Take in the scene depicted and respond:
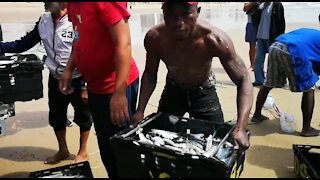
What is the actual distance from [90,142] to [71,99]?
36.3 inches

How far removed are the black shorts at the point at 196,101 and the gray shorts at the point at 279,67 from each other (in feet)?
6.10

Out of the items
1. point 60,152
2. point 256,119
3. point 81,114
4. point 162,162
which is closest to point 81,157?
point 60,152

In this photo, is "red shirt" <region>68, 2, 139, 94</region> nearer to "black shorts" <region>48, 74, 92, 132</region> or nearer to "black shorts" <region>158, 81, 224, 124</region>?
"black shorts" <region>158, 81, 224, 124</region>

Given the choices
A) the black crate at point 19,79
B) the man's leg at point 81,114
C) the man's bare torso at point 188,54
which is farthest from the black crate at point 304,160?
the black crate at point 19,79

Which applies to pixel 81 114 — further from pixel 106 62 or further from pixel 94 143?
pixel 106 62

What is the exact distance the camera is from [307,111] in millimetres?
A: 4652

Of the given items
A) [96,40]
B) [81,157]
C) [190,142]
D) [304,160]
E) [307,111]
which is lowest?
[81,157]

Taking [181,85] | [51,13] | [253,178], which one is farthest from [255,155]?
[51,13]

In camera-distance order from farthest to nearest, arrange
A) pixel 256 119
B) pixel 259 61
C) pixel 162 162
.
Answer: pixel 259 61
pixel 256 119
pixel 162 162

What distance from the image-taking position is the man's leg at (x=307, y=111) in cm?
460

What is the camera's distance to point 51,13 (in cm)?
367

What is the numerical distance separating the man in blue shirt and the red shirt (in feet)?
8.15

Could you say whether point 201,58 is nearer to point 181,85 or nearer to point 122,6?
point 181,85

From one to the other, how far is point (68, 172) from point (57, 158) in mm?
1509
